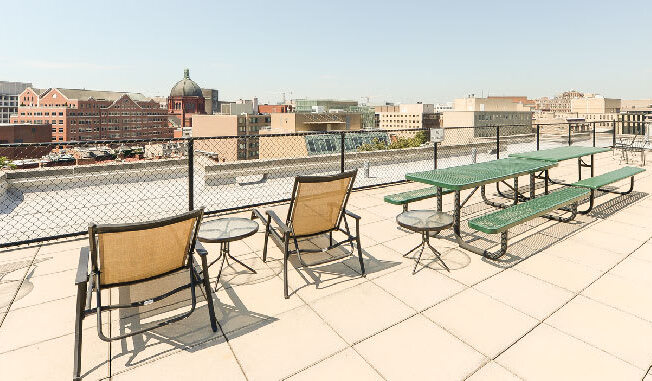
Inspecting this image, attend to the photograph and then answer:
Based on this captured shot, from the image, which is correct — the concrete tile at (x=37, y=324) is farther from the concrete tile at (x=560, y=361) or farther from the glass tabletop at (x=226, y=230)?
the concrete tile at (x=560, y=361)

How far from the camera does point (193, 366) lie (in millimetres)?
2443

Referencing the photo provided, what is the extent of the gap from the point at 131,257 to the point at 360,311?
1841 millimetres

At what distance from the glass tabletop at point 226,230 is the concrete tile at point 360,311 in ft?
3.20

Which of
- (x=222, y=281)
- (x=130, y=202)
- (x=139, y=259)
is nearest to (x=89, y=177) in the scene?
(x=130, y=202)

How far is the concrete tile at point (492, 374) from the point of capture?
2281 mm

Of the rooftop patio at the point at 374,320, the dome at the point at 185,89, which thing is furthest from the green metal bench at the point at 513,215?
the dome at the point at 185,89

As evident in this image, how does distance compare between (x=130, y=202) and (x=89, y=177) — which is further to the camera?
(x=89, y=177)

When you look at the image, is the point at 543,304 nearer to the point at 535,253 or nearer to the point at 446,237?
the point at 535,253

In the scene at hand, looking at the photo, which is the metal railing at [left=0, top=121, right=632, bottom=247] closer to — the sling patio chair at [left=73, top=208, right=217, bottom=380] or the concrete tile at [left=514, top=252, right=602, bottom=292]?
the sling patio chair at [left=73, top=208, right=217, bottom=380]

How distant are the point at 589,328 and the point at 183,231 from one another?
10.4ft

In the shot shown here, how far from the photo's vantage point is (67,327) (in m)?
2.91

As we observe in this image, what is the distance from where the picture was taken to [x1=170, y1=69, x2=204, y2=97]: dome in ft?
453

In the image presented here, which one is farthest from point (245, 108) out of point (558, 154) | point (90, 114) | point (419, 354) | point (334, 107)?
point (419, 354)

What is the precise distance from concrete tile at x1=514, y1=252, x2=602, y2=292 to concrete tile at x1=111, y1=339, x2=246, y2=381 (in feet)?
10.2
